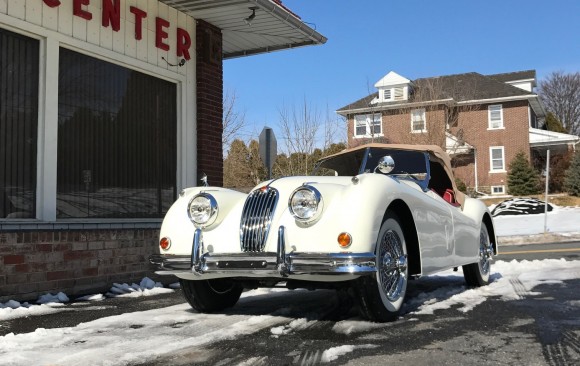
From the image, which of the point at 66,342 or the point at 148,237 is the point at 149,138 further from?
the point at 66,342

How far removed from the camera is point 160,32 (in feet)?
27.8

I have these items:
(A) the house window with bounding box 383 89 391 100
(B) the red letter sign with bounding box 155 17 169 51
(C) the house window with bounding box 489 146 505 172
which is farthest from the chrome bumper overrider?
(C) the house window with bounding box 489 146 505 172

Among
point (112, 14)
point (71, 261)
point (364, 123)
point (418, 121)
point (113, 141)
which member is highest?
point (364, 123)

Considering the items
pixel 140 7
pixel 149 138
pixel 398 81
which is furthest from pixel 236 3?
pixel 398 81

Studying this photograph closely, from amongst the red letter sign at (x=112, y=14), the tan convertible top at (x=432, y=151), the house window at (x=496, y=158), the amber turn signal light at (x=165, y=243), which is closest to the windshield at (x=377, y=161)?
the tan convertible top at (x=432, y=151)

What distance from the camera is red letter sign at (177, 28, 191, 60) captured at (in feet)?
29.0

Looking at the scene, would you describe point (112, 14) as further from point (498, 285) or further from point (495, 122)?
point (495, 122)

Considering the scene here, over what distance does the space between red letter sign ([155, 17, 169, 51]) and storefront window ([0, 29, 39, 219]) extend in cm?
206

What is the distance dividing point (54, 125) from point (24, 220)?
1251mm

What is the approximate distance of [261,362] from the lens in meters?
3.16

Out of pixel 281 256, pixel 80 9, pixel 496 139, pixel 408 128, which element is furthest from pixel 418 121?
pixel 281 256

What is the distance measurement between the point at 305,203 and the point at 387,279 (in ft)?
3.15

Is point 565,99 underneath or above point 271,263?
above

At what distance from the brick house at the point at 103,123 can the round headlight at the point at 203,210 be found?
254 cm
